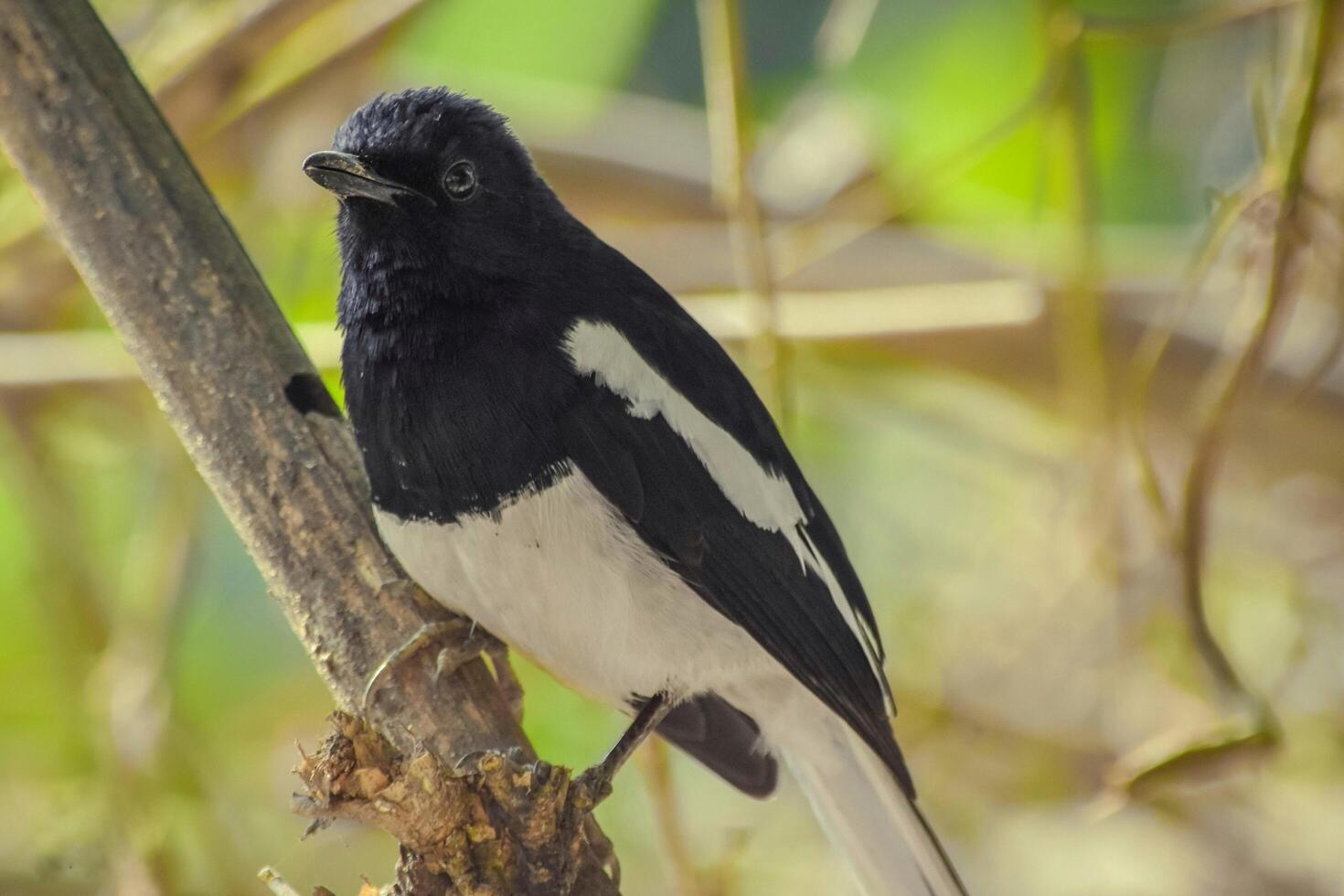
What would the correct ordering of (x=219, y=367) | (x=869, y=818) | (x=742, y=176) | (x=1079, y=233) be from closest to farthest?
(x=219, y=367) < (x=869, y=818) < (x=742, y=176) < (x=1079, y=233)

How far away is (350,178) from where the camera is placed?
2252mm

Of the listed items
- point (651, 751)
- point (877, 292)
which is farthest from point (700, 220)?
point (651, 751)

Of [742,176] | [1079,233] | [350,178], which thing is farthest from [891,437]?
[350,178]

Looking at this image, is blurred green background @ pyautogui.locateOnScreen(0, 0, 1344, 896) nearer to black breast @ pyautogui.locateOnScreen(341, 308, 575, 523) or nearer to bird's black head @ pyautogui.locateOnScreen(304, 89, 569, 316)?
bird's black head @ pyautogui.locateOnScreen(304, 89, 569, 316)

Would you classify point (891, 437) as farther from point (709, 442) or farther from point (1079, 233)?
point (709, 442)

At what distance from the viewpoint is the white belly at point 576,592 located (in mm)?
2148

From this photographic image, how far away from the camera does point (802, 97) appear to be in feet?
14.7

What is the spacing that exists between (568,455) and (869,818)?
3.12ft

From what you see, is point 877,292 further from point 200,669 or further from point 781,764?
point 200,669

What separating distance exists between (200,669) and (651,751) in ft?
6.07

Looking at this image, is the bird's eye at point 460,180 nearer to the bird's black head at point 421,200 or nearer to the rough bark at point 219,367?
the bird's black head at point 421,200

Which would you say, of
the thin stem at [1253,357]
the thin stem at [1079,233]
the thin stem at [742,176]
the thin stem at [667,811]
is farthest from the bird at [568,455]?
the thin stem at [1079,233]

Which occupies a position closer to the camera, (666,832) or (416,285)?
(416,285)

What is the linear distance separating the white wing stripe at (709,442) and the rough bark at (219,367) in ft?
1.39
